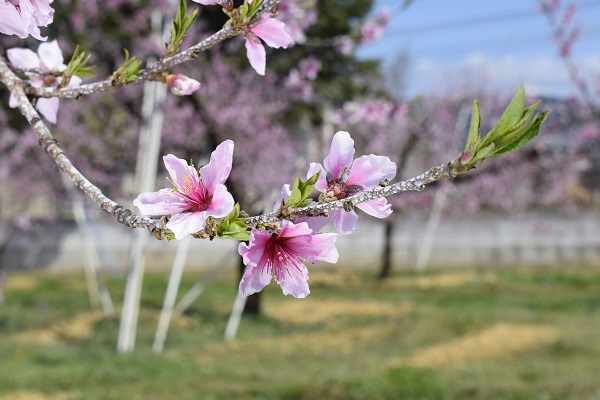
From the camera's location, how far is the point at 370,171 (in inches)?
57.4

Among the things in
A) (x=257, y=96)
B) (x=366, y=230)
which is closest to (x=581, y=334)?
(x=257, y=96)

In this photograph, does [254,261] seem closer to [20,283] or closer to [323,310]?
[323,310]

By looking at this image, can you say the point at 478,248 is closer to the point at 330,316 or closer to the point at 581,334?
the point at 330,316

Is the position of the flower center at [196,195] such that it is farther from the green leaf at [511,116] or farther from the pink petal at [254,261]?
the green leaf at [511,116]

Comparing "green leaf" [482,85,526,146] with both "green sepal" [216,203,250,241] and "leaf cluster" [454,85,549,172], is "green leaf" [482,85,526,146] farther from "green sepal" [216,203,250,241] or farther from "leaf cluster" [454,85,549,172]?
"green sepal" [216,203,250,241]

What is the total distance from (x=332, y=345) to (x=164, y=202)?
32.1 ft

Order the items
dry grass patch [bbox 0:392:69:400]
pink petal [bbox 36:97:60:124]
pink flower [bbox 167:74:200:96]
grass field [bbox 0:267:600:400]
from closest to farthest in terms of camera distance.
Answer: pink flower [bbox 167:74:200:96]
pink petal [bbox 36:97:60:124]
dry grass patch [bbox 0:392:69:400]
grass field [bbox 0:267:600:400]

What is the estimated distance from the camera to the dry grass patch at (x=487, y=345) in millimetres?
9367

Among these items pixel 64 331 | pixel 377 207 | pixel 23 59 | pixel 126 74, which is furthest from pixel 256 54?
pixel 64 331

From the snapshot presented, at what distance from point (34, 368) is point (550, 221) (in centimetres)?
1663

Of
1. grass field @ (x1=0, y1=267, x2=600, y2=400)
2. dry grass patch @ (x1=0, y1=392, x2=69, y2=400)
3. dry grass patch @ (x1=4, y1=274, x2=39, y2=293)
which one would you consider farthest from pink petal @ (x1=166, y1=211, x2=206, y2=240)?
dry grass patch @ (x1=4, y1=274, x2=39, y2=293)

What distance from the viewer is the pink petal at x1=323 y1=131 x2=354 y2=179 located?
1.47 metres

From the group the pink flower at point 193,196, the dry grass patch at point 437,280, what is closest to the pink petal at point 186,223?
the pink flower at point 193,196

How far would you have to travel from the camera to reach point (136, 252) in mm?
9445
